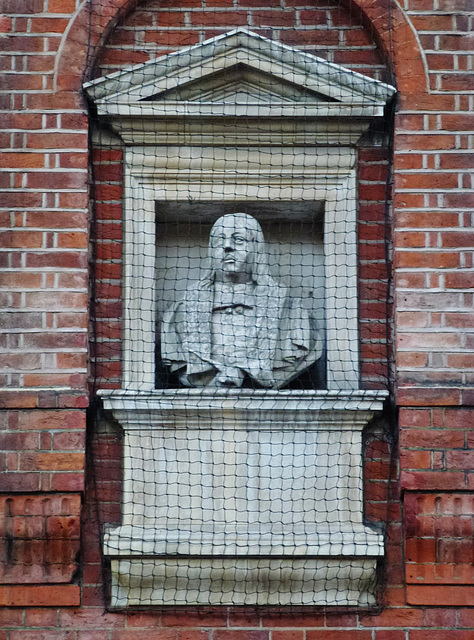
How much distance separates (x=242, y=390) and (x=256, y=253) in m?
0.79

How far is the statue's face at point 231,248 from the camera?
7.10 meters

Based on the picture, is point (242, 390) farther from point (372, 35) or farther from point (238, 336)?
point (372, 35)

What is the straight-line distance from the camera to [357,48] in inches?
285

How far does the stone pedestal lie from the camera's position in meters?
6.59

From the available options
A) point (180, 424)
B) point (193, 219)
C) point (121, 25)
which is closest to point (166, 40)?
point (121, 25)

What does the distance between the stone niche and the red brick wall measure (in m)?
0.15

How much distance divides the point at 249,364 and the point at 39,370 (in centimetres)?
103

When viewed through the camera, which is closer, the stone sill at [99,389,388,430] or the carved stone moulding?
the carved stone moulding

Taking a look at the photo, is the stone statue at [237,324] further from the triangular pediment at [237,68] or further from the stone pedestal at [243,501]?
the triangular pediment at [237,68]

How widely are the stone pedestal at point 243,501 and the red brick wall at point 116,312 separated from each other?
0.12m

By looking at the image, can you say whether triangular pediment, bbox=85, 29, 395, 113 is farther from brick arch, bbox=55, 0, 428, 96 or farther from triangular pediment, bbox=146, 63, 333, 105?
brick arch, bbox=55, 0, 428, 96

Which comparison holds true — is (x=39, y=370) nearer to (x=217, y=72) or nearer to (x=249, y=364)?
(x=249, y=364)

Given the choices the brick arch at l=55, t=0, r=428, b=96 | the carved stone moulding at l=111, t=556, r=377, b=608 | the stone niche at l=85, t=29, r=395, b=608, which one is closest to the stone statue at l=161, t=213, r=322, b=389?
the stone niche at l=85, t=29, r=395, b=608

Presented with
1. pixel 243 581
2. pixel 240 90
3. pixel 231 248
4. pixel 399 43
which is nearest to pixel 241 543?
pixel 243 581
